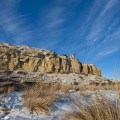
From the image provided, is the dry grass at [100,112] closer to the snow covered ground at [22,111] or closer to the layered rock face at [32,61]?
the snow covered ground at [22,111]

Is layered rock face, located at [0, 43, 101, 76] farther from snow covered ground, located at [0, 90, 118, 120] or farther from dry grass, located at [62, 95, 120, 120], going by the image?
dry grass, located at [62, 95, 120, 120]

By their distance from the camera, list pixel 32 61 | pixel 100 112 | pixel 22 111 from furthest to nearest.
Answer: pixel 32 61 → pixel 22 111 → pixel 100 112

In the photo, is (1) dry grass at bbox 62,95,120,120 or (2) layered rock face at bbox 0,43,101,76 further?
(2) layered rock face at bbox 0,43,101,76

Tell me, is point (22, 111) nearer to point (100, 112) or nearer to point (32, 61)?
point (100, 112)

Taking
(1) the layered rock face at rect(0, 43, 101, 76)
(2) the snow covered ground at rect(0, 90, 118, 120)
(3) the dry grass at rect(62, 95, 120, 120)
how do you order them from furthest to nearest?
(1) the layered rock face at rect(0, 43, 101, 76), (2) the snow covered ground at rect(0, 90, 118, 120), (3) the dry grass at rect(62, 95, 120, 120)

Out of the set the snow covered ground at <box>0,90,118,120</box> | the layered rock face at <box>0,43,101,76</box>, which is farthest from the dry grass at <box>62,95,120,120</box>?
the layered rock face at <box>0,43,101,76</box>

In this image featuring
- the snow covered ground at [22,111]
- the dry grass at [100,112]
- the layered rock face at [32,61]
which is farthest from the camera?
the layered rock face at [32,61]

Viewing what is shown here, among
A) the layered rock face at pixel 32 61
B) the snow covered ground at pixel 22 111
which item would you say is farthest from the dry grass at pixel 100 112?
the layered rock face at pixel 32 61

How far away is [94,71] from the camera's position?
48.1m

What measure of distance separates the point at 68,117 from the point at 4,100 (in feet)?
7.84

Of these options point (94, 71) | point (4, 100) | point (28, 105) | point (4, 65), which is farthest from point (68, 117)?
point (94, 71)

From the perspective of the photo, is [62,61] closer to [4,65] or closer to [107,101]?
[4,65]

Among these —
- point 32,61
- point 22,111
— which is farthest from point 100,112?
point 32,61


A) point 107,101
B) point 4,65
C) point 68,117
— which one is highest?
point 4,65
